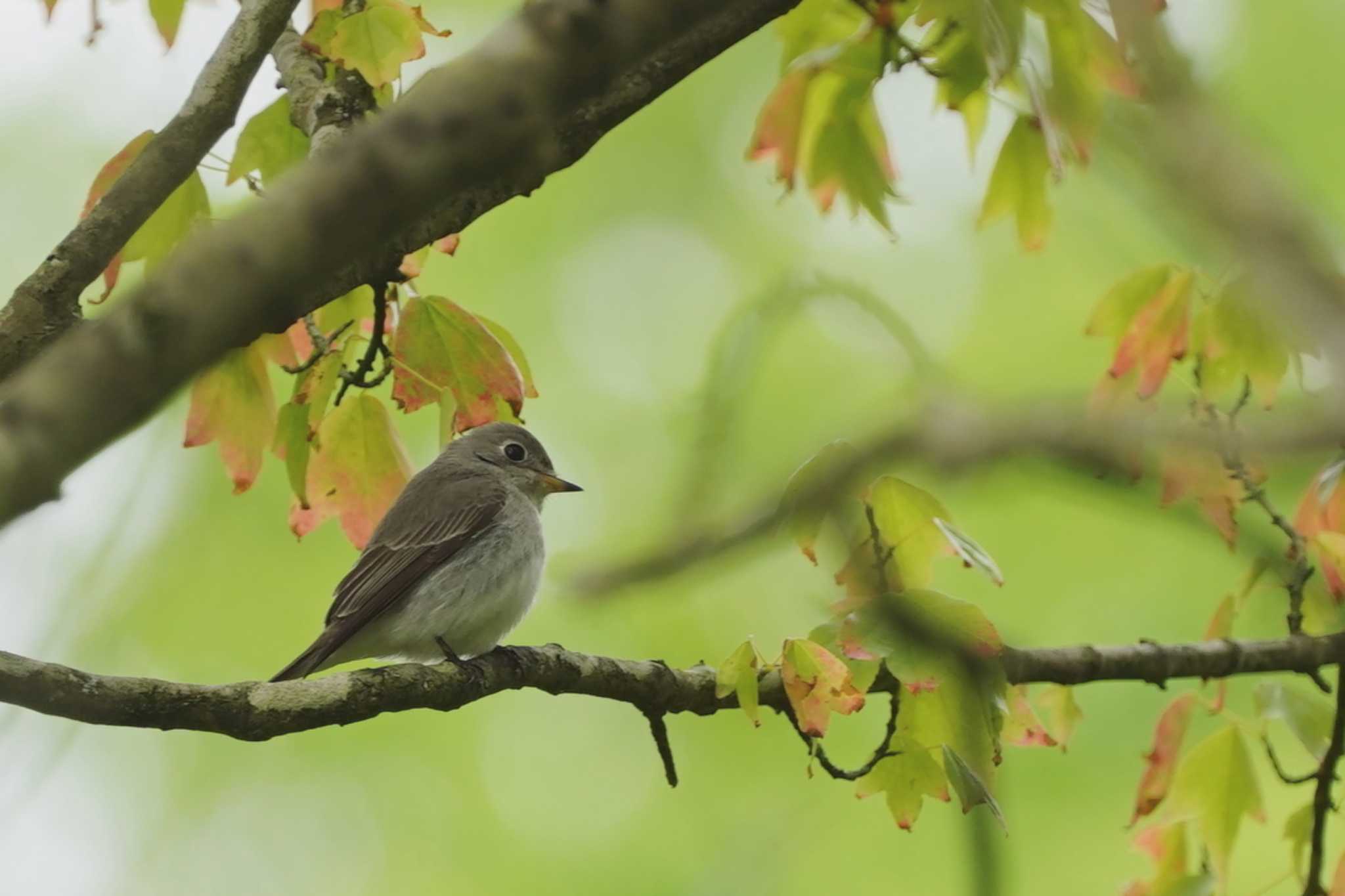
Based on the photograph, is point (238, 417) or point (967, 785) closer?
point (967, 785)

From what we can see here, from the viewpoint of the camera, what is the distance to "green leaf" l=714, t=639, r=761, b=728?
3.54 metres

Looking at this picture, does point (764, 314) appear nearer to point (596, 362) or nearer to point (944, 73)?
point (944, 73)

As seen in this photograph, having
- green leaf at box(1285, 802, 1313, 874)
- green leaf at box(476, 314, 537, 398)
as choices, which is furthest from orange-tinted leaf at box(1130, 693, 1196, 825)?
green leaf at box(476, 314, 537, 398)

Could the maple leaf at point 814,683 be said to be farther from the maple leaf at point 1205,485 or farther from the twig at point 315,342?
the twig at point 315,342

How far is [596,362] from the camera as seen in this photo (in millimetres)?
9812

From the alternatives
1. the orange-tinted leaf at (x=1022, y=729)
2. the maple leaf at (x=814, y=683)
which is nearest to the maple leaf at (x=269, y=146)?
the maple leaf at (x=814, y=683)

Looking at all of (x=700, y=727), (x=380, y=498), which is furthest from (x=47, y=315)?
(x=700, y=727)

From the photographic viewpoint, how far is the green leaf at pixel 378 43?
11.7ft

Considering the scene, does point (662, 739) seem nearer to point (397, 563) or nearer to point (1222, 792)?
point (1222, 792)

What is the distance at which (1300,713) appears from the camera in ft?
13.1

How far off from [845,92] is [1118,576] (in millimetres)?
5207

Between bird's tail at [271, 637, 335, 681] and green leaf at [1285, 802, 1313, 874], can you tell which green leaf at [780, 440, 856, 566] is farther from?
bird's tail at [271, 637, 335, 681]

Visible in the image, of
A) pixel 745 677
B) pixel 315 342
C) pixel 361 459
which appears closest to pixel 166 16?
pixel 315 342

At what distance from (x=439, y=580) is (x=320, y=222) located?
470 cm
